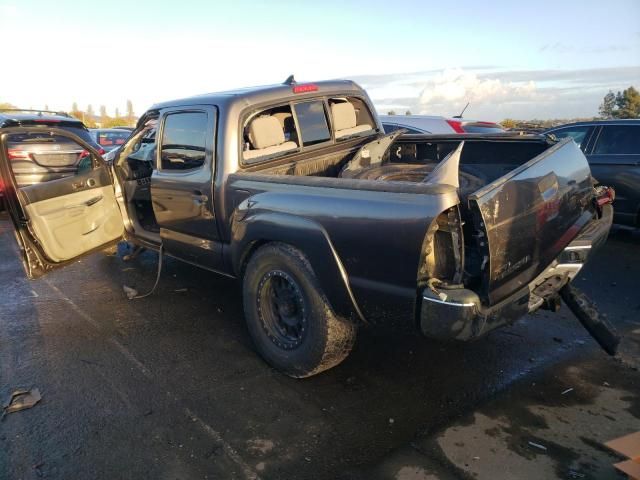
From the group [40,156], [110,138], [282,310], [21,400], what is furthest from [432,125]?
[110,138]

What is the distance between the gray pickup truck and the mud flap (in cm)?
1

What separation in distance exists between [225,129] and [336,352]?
6.37 ft

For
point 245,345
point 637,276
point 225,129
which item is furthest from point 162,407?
A: point 637,276

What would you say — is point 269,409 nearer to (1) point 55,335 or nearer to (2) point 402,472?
(2) point 402,472

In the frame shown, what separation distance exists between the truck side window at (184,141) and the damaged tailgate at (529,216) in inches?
96.9

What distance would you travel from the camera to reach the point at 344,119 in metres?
4.88

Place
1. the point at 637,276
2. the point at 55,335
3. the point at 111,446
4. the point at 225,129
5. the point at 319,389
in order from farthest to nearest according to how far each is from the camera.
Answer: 1. the point at 637,276
2. the point at 55,335
3. the point at 225,129
4. the point at 319,389
5. the point at 111,446

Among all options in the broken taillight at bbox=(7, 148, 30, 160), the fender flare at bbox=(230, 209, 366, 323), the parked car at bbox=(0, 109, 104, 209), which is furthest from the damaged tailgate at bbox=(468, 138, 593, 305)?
the broken taillight at bbox=(7, 148, 30, 160)

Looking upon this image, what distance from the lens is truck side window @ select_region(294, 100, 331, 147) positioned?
4.45 m

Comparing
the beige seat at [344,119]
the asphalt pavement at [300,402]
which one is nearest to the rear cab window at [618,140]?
the asphalt pavement at [300,402]

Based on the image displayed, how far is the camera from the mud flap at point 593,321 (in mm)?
3291

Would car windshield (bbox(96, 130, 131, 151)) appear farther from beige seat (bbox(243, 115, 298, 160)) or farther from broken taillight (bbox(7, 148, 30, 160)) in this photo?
beige seat (bbox(243, 115, 298, 160))

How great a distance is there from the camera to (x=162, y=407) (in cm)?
320

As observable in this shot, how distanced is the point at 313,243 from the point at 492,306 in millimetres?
1129
